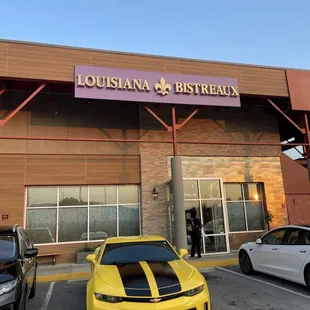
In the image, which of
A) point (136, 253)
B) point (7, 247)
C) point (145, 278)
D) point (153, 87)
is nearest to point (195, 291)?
point (145, 278)

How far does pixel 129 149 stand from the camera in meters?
14.9

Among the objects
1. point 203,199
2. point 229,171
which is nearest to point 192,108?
point 229,171

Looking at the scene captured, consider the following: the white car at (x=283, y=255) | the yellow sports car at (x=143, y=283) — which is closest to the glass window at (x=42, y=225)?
the yellow sports car at (x=143, y=283)

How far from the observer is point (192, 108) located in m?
16.2

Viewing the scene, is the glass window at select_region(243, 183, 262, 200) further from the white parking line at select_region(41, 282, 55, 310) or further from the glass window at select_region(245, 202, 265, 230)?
the white parking line at select_region(41, 282, 55, 310)

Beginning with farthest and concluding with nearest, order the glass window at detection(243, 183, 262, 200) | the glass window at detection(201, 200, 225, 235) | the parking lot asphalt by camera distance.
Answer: the glass window at detection(243, 183, 262, 200) → the glass window at detection(201, 200, 225, 235) → the parking lot asphalt

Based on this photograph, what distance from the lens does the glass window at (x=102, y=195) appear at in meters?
14.2

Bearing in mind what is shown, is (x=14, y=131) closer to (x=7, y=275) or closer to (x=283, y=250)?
(x=7, y=275)

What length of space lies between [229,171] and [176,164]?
459 centimetres

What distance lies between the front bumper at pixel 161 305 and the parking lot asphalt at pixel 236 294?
2.16 m

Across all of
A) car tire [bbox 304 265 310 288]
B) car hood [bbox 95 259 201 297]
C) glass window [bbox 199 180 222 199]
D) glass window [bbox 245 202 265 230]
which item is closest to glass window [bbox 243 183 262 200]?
glass window [bbox 245 202 265 230]

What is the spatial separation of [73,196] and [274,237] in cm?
873

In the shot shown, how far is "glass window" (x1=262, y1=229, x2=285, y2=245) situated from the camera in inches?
331

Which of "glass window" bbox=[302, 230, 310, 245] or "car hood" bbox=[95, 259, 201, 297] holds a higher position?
"glass window" bbox=[302, 230, 310, 245]
